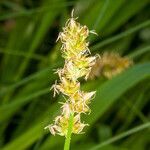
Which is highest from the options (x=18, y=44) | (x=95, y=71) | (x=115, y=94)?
(x=18, y=44)

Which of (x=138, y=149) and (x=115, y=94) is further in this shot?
(x=138, y=149)

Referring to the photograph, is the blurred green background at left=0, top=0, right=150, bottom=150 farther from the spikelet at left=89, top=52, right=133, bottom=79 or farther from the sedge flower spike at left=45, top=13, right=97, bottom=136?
the sedge flower spike at left=45, top=13, right=97, bottom=136

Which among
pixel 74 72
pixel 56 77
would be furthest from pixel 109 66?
pixel 74 72

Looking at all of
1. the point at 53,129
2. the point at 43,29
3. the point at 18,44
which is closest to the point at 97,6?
the point at 43,29

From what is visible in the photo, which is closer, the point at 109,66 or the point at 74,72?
the point at 74,72

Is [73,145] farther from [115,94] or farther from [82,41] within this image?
[82,41]

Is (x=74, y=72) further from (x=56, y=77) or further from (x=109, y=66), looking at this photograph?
(x=56, y=77)
